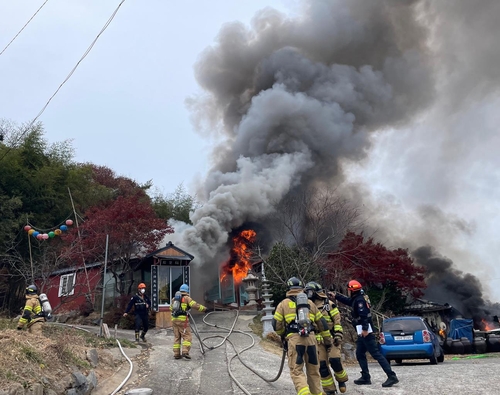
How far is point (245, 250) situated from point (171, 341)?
823 centimetres

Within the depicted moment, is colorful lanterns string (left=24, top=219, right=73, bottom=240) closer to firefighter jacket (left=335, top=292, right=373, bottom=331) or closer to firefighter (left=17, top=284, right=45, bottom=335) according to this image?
firefighter (left=17, top=284, right=45, bottom=335)

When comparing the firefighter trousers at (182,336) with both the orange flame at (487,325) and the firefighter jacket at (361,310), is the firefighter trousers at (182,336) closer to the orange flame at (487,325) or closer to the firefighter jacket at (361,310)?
the firefighter jacket at (361,310)

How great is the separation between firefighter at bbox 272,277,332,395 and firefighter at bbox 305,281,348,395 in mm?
406

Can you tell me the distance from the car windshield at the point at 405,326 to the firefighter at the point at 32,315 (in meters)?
7.55

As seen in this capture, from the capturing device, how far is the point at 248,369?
25.3ft

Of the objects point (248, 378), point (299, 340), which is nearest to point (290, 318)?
point (299, 340)

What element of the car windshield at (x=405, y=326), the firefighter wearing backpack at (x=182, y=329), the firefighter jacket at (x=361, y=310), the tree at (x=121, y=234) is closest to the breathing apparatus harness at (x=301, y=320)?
the firefighter jacket at (x=361, y=310)

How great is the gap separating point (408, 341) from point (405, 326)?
38 cm

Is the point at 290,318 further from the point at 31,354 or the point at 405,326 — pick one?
the point at 405,326

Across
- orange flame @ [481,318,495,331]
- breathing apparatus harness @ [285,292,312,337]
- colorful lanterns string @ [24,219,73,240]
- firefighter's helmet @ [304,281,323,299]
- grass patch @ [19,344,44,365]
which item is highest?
colorful lanterns string @ [24,219,73,240]

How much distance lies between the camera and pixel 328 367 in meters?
5.57

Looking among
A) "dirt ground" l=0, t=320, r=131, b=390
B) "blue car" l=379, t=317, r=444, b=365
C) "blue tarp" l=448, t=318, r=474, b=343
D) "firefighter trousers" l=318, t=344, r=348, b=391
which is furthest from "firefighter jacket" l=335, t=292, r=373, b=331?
"blue tarp" l=448, t=318, r=474, b=343

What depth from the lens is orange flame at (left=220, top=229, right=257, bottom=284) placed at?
19.2 meters

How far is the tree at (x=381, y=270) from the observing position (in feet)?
62.0
